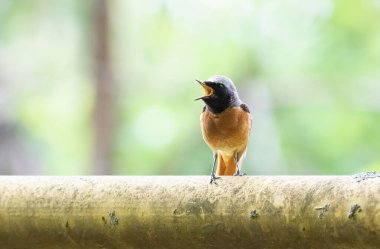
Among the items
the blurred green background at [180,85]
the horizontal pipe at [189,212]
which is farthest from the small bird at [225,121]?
the blurred green background at [180,85]

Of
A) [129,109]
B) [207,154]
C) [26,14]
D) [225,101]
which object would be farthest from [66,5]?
[225,101]

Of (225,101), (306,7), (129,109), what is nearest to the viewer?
(225,101)

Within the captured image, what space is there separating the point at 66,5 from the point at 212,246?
6729 millimetres

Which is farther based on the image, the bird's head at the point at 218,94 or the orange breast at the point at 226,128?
the orange breast at the point at 226,128

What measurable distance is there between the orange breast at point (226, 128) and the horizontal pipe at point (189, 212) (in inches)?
44.5

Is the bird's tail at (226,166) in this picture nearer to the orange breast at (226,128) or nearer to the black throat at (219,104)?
the orange breast at (226,128)

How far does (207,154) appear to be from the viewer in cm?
710

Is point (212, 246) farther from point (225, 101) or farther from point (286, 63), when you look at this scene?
point (286, 63)

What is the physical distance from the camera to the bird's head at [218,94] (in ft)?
10.9

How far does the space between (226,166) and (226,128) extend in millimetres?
285

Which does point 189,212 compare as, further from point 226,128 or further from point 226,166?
point 226,166

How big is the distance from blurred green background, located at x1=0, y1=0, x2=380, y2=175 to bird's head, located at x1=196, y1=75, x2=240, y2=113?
330cm

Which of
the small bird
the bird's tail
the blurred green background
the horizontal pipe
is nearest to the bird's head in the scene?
the small bird

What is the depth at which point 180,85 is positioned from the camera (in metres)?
7.68
